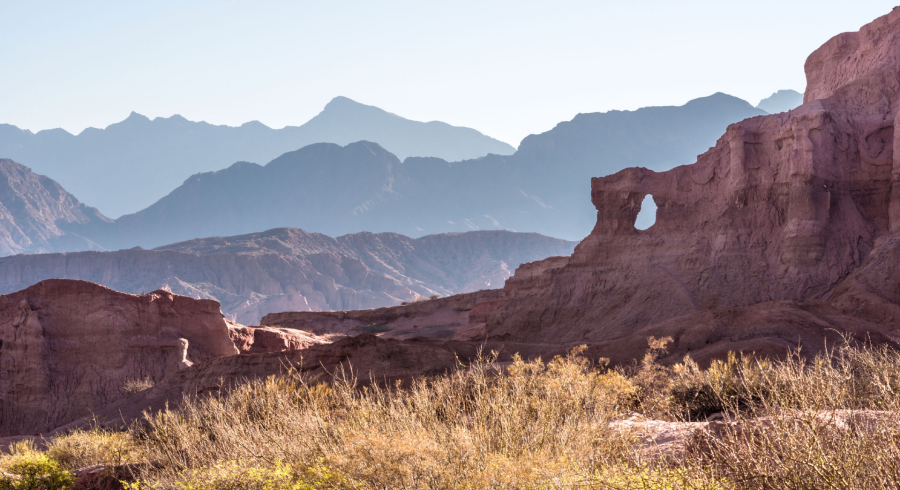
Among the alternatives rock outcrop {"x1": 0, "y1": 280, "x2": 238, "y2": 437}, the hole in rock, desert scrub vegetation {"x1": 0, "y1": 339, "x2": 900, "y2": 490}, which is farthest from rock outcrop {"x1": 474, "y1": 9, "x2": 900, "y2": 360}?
the hole in rock

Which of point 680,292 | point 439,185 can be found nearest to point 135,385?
point 680,292

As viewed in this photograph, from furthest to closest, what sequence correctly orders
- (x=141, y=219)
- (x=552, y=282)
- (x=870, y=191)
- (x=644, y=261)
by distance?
1. (x=141, y=219)
2. (x=552, y=282)
3. (x=644, y=261)
4. (x=870, y=191)

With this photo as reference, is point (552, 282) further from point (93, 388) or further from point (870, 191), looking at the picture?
point (93, 388)

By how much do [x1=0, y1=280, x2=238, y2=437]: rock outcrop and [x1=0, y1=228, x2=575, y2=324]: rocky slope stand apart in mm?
59692

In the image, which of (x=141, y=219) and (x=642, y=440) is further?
(x=141, y=219)

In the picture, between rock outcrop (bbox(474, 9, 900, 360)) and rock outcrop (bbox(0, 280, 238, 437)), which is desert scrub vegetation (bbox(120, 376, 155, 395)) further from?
rock outcrop (bbox(474, 9, 900, 360))

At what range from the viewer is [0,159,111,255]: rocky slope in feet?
445

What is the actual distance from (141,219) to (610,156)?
134623mm

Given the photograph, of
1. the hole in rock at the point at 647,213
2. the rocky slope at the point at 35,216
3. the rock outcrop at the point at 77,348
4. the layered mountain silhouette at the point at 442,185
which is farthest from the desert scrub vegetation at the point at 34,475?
the layered mountain silhouette at the point at 442,185

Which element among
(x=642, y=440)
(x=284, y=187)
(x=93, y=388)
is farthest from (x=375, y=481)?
(x=284, y=187)

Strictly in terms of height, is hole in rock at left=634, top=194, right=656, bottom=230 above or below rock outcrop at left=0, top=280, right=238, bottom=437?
above

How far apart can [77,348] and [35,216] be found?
139167 millimetres

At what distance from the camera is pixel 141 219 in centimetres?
17162

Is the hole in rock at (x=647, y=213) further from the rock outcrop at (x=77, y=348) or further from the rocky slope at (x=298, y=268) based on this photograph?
the rock outcrop at (x=77, y=348)
